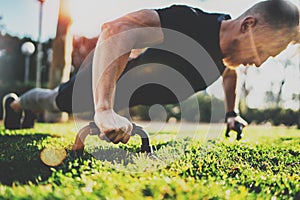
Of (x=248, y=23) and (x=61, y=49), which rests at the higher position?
(x=248, y=23)

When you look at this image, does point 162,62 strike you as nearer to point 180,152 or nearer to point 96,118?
point 180,152

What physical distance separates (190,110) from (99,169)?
9.20 meters

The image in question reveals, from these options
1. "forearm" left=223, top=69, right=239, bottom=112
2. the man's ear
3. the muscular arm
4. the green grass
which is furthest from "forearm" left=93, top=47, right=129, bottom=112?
"forearm" left=223, top=69, right=239, bottom=112

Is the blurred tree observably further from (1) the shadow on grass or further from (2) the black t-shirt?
(1) the shadow on grass

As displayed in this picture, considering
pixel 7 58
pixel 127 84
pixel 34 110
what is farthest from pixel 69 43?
pixel 7 58

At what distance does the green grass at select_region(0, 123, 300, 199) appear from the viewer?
1.06 meters

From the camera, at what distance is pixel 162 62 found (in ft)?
8.48

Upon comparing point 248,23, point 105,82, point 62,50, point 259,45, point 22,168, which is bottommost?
point 62,50

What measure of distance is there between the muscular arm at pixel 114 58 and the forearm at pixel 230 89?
1214 mm

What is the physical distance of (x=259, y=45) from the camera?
2059 millimetres

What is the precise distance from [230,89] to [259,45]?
939 millimetres

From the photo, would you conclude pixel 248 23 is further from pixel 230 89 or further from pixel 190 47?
pixel 230 89

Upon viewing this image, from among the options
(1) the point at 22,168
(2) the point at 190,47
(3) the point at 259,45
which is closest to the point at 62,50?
(2) the point at 190,47

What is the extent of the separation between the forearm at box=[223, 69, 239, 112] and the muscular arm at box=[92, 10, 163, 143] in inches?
47.8
